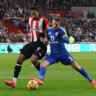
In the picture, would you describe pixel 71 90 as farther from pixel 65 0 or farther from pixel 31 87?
pixel 65 0

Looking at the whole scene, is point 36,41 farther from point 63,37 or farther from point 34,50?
point 63,37

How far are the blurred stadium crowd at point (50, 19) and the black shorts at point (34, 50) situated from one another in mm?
19514

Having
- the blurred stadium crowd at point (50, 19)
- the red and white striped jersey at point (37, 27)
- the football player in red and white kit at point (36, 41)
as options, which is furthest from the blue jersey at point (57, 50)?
the blurred stadium crowd at point (50, 19)

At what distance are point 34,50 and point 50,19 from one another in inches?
1063

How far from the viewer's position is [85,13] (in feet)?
137

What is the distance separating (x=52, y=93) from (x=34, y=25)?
211 cm

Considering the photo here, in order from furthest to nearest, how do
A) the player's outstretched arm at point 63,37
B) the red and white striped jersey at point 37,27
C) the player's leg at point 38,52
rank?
the red and white striped jersey at point 37,27, the player's leg at point 38,52, the player's outstretched arm at point 63,37

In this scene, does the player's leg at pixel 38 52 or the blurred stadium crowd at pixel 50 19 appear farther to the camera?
the blurred stadium crowd at pixel 50 19

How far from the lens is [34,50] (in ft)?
29.1

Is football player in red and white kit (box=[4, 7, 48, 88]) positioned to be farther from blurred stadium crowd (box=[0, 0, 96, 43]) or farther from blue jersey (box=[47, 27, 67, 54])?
blurred stadium crowd (box=[0, 0, 96, 43])

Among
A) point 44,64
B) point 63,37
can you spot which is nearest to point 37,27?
point 63,37

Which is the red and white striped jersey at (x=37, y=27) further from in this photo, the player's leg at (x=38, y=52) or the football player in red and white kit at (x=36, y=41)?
the player's leg at (x=38, y=52)

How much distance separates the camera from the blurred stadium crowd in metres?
29.1

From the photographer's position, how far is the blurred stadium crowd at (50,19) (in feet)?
95.5
